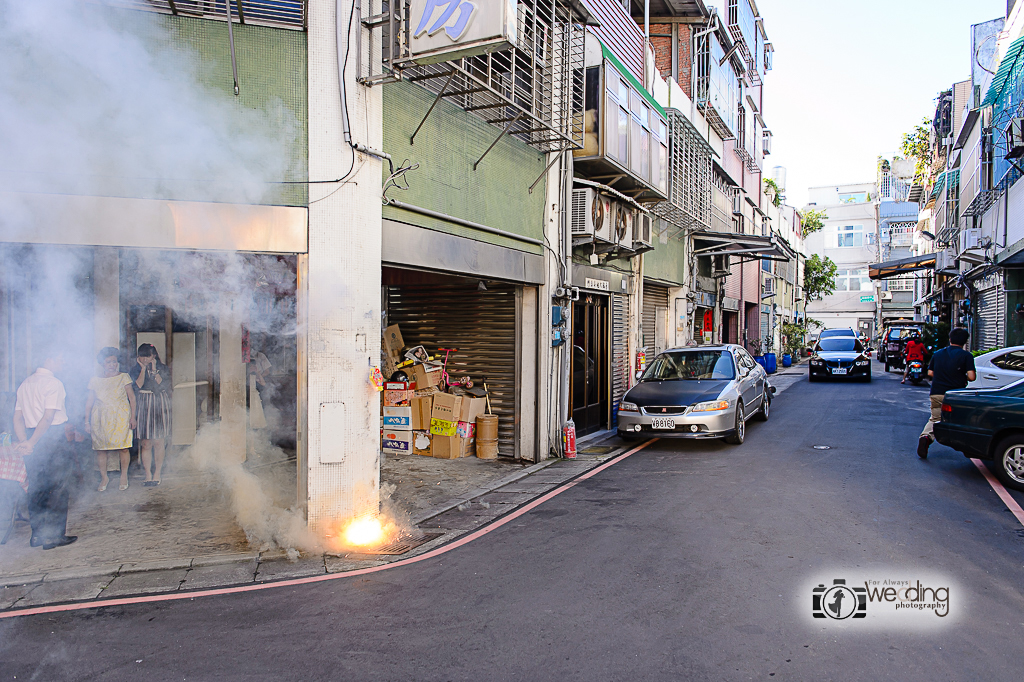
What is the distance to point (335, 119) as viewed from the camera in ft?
20.7

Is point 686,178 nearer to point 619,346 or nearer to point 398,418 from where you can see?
point 619,346

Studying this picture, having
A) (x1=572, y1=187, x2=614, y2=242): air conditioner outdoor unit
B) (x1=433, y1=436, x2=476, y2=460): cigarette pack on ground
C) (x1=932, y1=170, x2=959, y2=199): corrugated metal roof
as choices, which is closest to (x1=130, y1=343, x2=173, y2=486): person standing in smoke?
(x1=433, y1=436, x2=476, y2=460): cigarette pack on ground

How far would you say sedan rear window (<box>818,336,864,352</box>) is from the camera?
24547 millimetres

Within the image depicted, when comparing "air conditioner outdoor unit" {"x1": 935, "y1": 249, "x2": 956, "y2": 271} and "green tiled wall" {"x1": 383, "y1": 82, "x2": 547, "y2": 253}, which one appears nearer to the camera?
"green tiled wall" {"x1": 383, "y1": 82, "x2": 547, "y2": 253}

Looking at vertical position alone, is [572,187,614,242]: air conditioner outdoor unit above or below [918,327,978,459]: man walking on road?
above

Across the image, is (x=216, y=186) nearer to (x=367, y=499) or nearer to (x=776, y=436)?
(x=367, y=499)

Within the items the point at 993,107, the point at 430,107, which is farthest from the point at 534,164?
the point at 993,107

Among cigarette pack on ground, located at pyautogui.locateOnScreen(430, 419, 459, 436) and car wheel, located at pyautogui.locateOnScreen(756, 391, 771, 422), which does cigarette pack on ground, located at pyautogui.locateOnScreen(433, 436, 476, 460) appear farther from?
car wheel, located at pyautogui.locateOnScreen(756, 391, 771, 422)

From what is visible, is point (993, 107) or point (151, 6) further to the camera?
point (993, 107)

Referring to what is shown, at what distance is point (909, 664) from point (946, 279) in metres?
31.5

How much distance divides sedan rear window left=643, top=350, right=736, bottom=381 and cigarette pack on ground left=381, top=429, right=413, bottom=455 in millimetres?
4339

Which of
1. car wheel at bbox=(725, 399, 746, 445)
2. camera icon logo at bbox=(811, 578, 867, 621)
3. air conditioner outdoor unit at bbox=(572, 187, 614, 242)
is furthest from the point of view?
air conditioner outdoor unit at bbox=(572, 187, 614, 242)

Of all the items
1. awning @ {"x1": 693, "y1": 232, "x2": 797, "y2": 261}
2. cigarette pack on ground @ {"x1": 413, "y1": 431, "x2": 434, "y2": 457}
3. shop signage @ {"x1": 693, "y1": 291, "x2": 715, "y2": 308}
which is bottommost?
cigarette pack on ground @ {"x1": 413, "y1": 431, "x2": 434, "y2": 457}

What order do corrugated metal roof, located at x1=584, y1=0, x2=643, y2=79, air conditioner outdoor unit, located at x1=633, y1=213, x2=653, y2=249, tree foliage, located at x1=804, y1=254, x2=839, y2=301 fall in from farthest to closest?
tree foliage, located at x1=804, y1=254, x2=839, y2=301 < air conditioner outdoor unit, located at x1=633, y1=213, x2=653, y2=249 < corrugated metal roof, located at x1=584, y1=0, x2=643, y2=79
